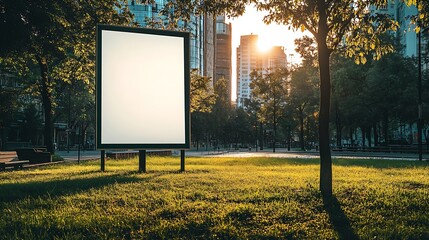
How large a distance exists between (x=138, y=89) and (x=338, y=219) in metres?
8.94

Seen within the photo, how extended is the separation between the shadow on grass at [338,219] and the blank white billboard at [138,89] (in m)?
7.37

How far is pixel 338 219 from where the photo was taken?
6117 mm

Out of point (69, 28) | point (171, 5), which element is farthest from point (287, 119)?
point (171, 5)

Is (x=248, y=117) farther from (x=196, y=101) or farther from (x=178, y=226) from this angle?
(x=178, y=226)

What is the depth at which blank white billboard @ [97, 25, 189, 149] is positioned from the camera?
13.4 metres

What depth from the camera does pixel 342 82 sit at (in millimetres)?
43969

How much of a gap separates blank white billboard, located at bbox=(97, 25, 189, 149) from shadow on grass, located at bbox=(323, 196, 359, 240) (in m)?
7.37

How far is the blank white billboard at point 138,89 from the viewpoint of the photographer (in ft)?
44.0

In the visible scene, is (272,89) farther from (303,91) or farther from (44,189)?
(44,189)

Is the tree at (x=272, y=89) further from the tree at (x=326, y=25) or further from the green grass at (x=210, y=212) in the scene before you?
the green grass at (x=210, y=212)

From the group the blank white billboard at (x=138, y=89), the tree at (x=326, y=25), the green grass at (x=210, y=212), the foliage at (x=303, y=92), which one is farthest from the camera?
the foliage at (x=303, y=92)

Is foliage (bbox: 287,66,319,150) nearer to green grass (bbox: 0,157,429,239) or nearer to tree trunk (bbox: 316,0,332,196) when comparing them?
tree trunk (bbox: 316,0,332,196)

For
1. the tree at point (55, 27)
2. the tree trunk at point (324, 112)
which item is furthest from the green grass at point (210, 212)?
the tree at point (55, 27)

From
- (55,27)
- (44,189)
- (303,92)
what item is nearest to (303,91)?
(303,92)
